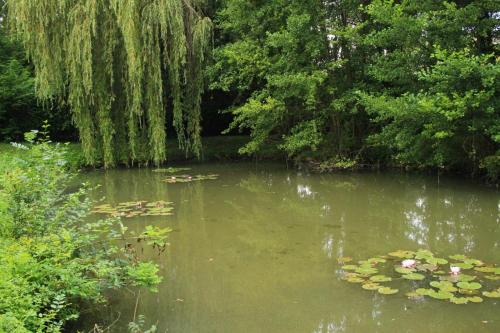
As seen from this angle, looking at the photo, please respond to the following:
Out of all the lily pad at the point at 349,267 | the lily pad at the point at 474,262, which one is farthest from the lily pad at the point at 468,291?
the lily pad at the point at 349,267

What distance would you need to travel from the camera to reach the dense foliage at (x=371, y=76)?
8.66 meters

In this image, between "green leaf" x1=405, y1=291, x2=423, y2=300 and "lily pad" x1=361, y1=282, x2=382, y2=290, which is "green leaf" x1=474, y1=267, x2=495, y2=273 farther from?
"lily pad" x1=361, y1=282, x2=382, y2=290

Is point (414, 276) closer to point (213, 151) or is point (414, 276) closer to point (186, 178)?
point (186, 178)

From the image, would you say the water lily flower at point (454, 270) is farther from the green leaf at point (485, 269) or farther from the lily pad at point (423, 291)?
the lily pad at point (423, 291)

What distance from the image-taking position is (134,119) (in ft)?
39.0

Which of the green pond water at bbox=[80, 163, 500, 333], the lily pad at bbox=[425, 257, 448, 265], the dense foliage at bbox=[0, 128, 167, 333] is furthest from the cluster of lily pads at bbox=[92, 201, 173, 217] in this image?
the lily pad at bbox=[425, 257, 448, 265]

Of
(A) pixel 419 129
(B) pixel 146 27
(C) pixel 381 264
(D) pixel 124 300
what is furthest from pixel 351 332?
(B) pixel 146 27

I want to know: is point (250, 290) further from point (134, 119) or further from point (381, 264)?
point (134, 119)

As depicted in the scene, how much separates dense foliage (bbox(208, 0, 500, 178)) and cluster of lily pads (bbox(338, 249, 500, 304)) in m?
3.78

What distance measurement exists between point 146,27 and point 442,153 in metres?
6.90

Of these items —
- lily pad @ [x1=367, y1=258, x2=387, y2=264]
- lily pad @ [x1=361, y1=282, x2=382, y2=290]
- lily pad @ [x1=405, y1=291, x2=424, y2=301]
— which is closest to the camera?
lily pad @ [x1=405, y1=291, x2=424, y2=301]

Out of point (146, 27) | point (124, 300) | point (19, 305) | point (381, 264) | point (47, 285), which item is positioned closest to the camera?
point (19, 305)

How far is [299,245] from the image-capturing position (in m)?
5.98

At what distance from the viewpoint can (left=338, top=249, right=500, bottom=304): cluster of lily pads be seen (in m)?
4.23
